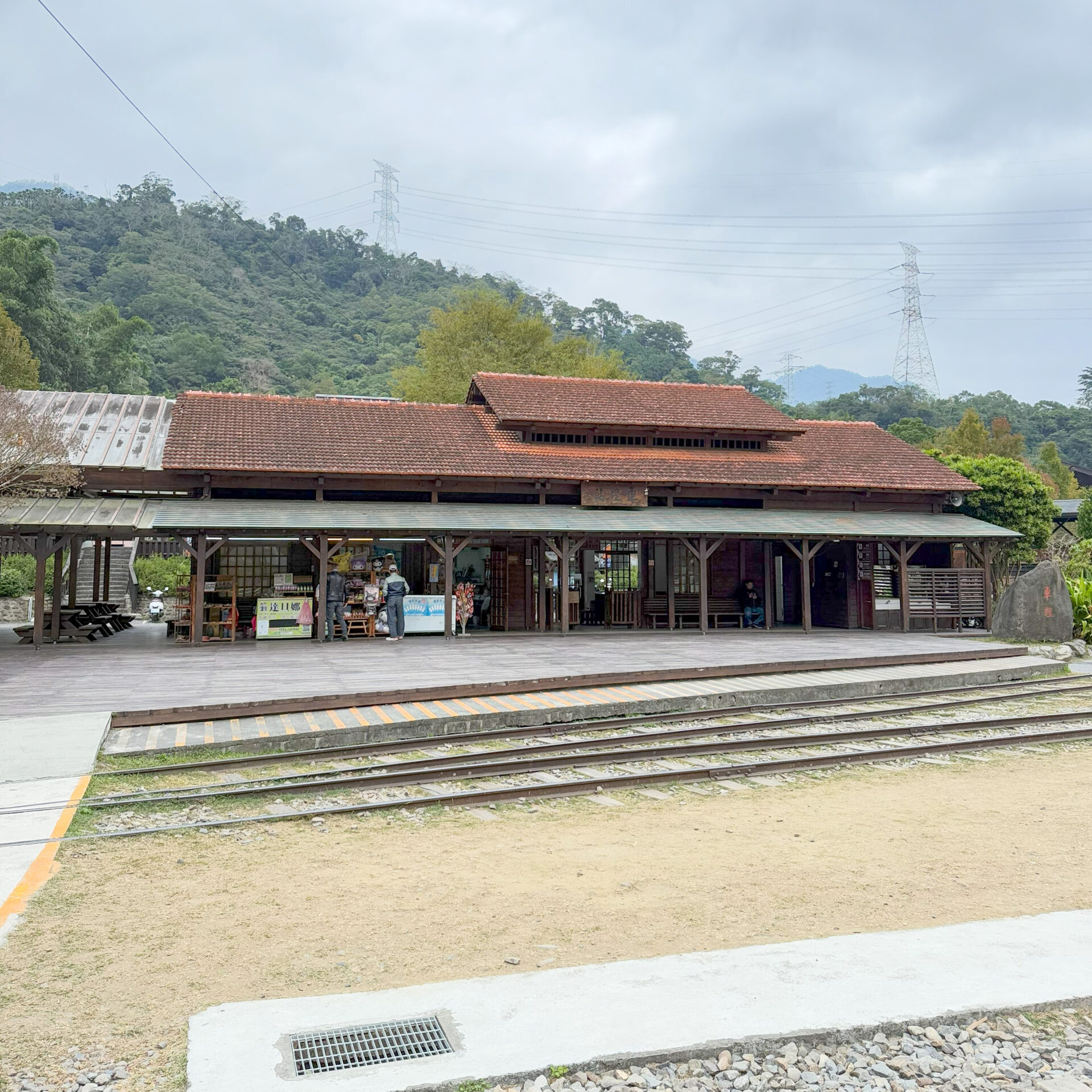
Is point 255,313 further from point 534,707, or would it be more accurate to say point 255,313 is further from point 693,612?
point 534,707

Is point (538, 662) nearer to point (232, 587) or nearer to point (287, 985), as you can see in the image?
point (232, 587)

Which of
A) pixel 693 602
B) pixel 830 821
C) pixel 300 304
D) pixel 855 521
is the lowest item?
pixel 830 821

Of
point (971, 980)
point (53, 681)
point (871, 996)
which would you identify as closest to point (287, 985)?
point (871, 996)

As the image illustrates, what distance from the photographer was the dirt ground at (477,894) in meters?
3.79

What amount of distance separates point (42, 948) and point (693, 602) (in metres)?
18.9

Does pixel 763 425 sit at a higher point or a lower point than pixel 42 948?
higher

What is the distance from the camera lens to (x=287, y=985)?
3.81 meters

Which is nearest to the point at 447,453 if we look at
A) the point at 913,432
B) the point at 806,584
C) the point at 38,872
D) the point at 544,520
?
the point at 544,520

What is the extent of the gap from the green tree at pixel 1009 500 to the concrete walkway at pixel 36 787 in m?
23.1

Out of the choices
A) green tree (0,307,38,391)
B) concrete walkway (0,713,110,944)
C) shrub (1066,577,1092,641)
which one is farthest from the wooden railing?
green tree (0,307,38,391)

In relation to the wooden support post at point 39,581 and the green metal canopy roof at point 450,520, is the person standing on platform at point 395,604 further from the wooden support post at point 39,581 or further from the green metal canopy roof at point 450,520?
the wooden support post at point 39,581

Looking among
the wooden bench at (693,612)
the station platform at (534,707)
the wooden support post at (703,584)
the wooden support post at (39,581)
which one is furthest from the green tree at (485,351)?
the station platform at (534,707)

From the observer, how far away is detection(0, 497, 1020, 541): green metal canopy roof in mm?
16547

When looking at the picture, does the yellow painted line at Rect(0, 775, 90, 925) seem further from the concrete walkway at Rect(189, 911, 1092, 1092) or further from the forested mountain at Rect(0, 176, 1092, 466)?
the forested mountain at Rect(0, 176, 1092, 466)
